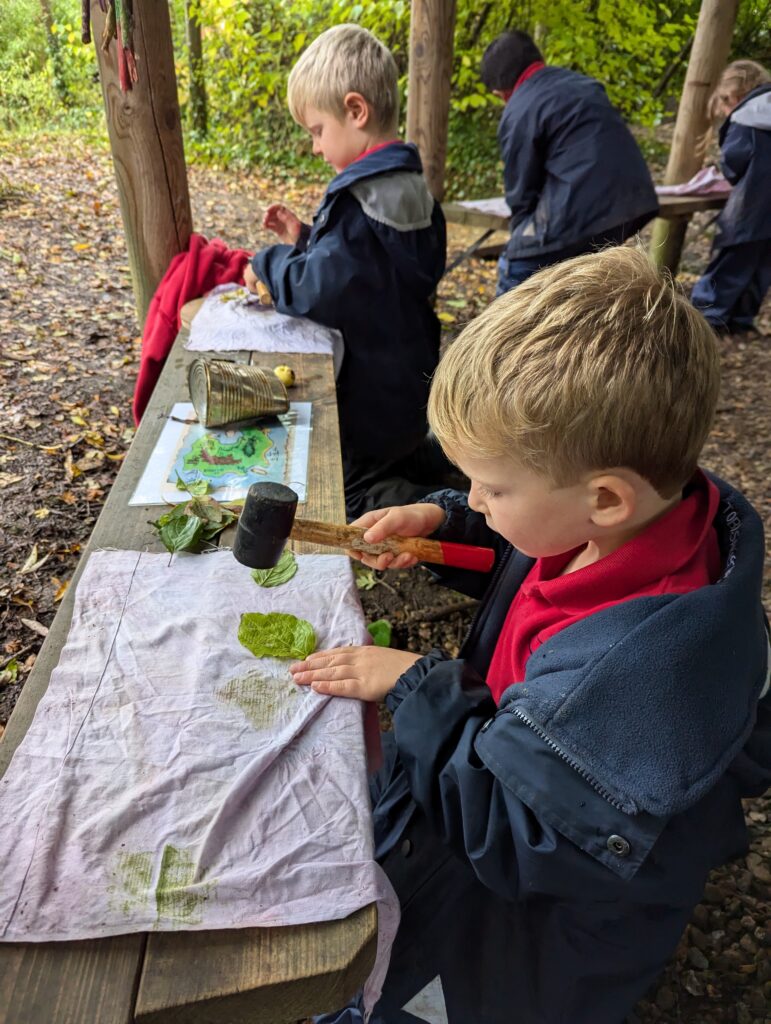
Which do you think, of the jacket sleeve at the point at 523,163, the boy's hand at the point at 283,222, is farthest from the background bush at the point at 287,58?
→ the boy's hand at the point at 283,222

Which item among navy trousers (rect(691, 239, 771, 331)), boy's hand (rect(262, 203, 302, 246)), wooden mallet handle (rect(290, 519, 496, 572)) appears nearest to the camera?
wooden mallet handle (rect(290, 519, 496, 572))

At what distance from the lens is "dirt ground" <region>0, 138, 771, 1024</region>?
83.3 inches

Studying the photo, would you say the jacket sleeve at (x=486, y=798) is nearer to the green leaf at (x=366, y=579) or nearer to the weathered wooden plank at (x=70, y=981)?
the weathered wooden plank at (x=70, y=981)

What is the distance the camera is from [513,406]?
112cm

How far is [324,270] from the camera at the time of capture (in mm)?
2752

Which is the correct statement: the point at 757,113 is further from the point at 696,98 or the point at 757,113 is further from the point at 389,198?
the point at 389,198

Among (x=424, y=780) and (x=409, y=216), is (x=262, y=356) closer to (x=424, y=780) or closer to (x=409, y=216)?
(x=409, y=216)

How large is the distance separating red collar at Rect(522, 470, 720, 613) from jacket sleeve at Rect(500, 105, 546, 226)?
4.20m

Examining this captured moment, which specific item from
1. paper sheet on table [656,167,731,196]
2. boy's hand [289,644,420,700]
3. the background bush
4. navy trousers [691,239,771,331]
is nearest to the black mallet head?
boy's hand [289,644,420,700]

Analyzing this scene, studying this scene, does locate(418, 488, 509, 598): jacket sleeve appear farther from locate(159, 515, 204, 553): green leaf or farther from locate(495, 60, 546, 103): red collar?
locate(495, 60, 546, 103): red collar

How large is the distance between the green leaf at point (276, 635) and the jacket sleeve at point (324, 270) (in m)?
1.69

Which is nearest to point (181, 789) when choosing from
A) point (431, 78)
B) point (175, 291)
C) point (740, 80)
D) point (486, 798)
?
point (486, 798)

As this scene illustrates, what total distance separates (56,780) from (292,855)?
398mm

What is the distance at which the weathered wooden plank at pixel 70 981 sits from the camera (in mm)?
866
